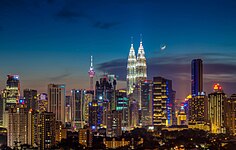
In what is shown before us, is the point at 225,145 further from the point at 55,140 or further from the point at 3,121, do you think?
the point at 3,121

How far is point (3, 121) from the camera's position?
25.9m

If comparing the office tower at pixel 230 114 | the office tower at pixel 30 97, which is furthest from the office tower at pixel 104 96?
the office tower at pixel 230 114

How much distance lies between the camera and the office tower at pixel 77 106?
30258 millimetres

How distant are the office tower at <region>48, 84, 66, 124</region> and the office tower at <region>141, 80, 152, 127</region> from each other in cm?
Answer: 552

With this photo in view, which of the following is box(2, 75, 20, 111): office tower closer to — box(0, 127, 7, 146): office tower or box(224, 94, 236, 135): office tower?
box(0, 127, 7, 146): office tower

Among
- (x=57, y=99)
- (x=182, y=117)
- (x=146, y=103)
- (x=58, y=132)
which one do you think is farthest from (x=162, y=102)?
(x=58, y=132)

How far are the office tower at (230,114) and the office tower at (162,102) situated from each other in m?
3.93

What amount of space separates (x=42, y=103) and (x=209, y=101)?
9.97 m

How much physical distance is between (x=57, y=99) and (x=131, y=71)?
6.37 meters

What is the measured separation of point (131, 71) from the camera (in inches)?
1323

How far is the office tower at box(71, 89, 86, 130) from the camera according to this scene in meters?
30.3

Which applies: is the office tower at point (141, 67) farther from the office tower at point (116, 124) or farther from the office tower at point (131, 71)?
the office tower at point (116, 124)

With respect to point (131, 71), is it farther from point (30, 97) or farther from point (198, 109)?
point (30, 97)

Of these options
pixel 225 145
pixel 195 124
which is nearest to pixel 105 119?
pixel 195 124
